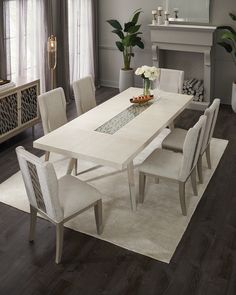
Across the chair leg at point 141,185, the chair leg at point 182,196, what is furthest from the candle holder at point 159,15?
the chair leg at point 182,196

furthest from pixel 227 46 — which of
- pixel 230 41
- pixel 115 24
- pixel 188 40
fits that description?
pixel 115 24

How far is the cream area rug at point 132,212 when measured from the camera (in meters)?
3.35

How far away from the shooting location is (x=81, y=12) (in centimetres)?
690

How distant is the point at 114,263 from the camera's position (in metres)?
3.10

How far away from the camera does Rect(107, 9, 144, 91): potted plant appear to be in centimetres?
671

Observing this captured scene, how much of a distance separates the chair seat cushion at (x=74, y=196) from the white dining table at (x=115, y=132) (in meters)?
0.23

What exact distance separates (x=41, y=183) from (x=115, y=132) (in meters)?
1.06

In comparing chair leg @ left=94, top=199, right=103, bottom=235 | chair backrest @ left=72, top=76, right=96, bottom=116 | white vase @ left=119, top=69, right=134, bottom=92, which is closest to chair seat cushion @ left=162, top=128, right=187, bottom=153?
chair backrest @ left=72, top=76, right=96, bottom=116

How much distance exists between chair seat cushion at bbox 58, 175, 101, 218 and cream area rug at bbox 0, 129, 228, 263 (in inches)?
16.8

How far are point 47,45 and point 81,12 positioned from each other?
4.28 feet

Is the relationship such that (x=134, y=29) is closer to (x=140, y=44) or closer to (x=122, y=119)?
(x=140, y=44)

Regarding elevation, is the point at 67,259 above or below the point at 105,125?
below

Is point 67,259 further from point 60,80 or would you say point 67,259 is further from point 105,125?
point 60,80

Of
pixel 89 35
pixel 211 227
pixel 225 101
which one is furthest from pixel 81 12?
pixel 211 227
